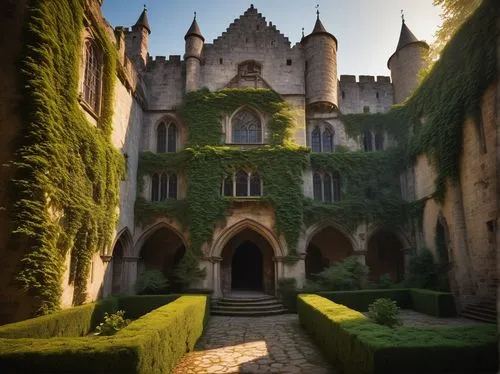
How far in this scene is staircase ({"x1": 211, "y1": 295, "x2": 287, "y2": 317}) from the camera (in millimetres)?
15833

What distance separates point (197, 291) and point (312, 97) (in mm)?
13294

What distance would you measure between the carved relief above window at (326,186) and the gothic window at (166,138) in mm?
8854

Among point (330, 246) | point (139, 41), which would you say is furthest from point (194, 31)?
point (330, 246)

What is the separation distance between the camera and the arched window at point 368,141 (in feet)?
72.5

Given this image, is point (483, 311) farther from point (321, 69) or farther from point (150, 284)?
Result: point (321, 69)

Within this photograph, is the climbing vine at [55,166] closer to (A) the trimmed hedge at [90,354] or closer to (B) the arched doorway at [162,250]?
(A) the trimmed hedge at [90,354]

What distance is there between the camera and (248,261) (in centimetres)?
2419

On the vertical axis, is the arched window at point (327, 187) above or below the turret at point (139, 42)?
below

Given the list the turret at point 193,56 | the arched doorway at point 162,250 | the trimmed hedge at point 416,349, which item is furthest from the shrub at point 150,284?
the trimmed hedge at point 416,349

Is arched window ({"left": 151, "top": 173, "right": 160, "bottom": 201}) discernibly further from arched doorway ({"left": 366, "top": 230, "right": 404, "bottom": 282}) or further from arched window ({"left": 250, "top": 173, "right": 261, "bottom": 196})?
arched doorway ({"left": 366, "top": 230, "right": 404, "bottom": 282})

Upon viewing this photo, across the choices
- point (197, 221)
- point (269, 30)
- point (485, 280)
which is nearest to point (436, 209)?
point (485, 280)

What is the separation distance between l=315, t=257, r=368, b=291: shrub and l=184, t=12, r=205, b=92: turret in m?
13.4

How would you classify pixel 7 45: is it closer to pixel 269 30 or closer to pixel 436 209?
pixel 269 30

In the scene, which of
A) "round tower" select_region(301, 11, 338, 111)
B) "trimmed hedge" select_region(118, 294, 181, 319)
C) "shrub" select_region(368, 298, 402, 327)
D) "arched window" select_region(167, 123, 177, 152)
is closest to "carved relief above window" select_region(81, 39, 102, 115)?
"arched window" select_region(167, 123, 177, 152)
